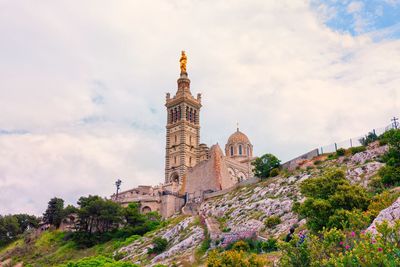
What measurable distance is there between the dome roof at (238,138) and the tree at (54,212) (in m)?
42.3

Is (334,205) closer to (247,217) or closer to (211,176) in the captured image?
(247,217)

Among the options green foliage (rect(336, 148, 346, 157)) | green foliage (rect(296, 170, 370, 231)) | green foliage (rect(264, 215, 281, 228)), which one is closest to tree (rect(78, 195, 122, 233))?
green foliage (rect(264, 215, 281, 228))

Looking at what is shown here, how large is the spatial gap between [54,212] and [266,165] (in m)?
33.6

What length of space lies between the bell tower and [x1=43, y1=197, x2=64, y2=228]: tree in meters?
25.3

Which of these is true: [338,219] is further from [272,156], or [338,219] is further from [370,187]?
[272,156]

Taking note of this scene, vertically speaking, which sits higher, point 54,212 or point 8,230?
point 54,212


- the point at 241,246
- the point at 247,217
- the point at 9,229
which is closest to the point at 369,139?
the point at 247,217

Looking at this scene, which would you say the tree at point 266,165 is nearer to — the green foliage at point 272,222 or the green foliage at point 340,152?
the green foliage at point 340,152

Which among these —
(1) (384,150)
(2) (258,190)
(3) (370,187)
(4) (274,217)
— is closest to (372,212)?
(3) (370,187)

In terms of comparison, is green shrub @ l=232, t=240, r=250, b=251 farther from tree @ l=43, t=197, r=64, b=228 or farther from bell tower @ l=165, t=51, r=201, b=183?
bell tower @ l=165, t=51, r=201, b=183

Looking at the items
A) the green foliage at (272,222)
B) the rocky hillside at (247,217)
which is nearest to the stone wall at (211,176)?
the rocky hillside at (247,217)

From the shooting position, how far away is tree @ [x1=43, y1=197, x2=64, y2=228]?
197 ft

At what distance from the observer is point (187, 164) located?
82.8 metres

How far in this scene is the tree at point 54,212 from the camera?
197 ft
